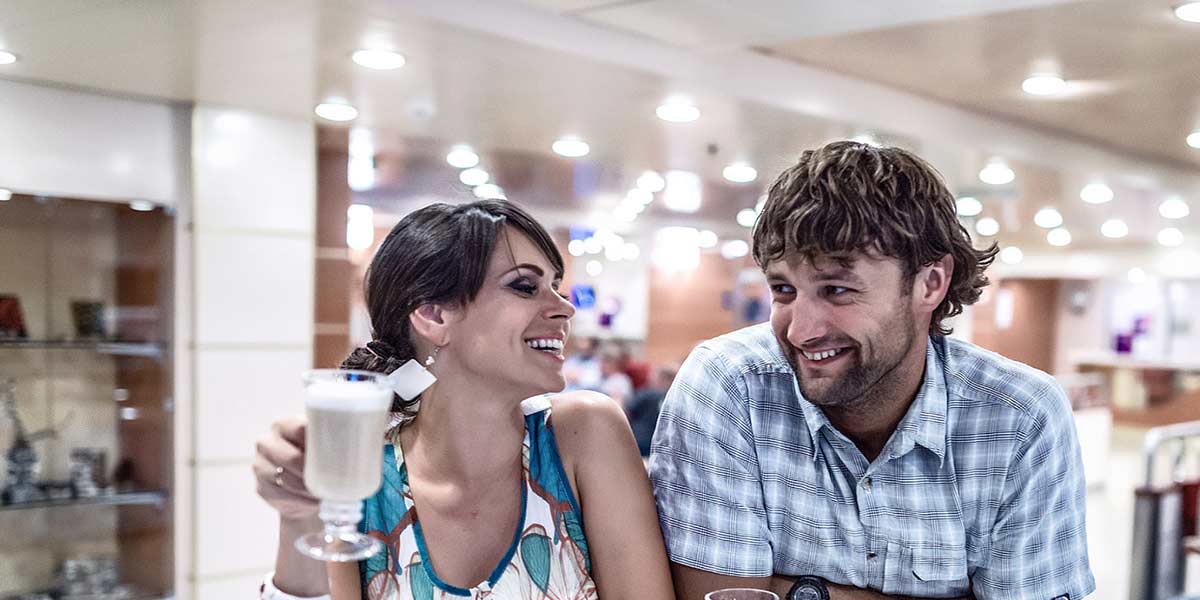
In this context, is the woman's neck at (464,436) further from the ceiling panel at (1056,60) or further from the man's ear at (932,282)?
the ceiling panel at (1056,60)

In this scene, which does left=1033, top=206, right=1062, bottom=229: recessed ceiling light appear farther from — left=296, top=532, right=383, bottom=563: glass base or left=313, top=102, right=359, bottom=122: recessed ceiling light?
left=296, top=532, right=383, bottom=563: glass base

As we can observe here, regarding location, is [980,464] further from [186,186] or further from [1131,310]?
Result: [1131,310]

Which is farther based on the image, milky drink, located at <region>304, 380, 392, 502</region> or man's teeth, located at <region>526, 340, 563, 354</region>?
man's teeth, located at <region>526, 340, 563, 354</region>

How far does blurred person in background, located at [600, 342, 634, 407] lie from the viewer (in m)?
11.5

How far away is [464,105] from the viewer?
540 centimetres

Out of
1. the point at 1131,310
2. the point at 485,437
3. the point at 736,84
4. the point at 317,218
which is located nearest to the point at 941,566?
the point at 485,437

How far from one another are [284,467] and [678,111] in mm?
4151

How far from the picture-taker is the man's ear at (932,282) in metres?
2.17

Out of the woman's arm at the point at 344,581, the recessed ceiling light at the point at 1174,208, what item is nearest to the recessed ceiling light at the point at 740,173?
the recessed ceiling light at the point at 1174,208

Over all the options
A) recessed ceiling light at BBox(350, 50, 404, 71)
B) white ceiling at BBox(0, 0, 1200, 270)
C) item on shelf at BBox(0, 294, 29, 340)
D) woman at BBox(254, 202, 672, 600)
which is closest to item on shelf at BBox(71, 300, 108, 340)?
item on shelf at BBox(0, 294, 29, 340)

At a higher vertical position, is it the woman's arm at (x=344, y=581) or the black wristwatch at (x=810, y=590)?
the woman's arm at (x=344, y=581)

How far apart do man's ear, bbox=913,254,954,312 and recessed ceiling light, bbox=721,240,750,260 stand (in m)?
15.4

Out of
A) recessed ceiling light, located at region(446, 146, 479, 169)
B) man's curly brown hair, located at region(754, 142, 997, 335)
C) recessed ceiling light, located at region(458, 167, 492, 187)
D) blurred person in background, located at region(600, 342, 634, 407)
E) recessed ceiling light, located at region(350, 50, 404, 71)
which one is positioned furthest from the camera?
blurred person in background, located at region(600, 342, 634, 407)

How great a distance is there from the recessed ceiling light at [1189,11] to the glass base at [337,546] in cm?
379
